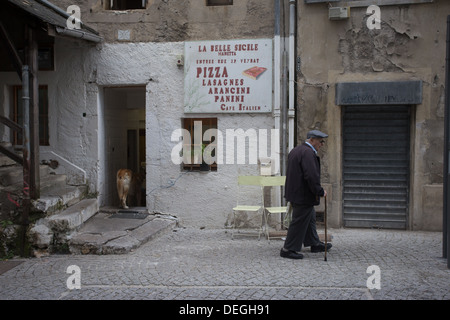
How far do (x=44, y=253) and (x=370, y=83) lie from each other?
6.45 m

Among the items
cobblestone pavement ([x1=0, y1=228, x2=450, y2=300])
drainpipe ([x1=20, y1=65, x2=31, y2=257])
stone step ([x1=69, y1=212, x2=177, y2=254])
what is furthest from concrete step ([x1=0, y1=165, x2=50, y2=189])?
cobblestone pavement ([x1=0, y1=228, x2=450, y2=300])

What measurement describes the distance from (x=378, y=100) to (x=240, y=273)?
4.52 meters

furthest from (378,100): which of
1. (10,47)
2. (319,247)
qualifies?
(10,47)

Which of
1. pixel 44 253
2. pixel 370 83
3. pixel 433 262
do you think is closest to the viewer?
pixel 433 262

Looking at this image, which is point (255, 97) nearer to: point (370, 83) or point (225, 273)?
point (370, 83)

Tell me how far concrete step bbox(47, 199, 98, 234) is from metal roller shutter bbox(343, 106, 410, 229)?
4954mm

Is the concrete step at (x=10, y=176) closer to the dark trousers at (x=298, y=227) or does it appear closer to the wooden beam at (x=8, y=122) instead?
the wooden beam at (x=8, y=122)

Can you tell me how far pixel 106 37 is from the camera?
360 inches

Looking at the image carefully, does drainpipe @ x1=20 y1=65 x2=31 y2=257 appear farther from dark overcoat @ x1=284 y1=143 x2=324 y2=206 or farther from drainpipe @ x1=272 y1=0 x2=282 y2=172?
drainpipe @ x1=272 y1=0 x2=282 y2=172

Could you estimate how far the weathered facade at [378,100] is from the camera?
8266 millimetres

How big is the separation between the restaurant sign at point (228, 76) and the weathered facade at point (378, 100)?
70 cm

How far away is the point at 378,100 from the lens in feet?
27.3

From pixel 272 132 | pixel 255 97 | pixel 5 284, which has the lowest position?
pixel 5 284

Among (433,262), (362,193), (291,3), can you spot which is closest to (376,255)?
(433,262)
